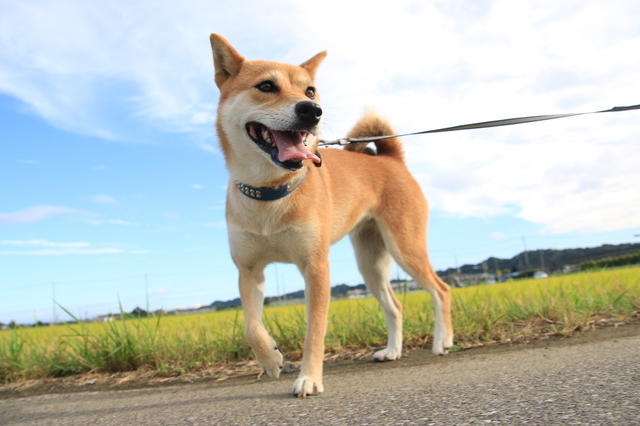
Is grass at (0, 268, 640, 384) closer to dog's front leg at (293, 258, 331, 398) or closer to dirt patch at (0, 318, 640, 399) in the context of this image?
dirt patch at (0, 318, 640, 399)

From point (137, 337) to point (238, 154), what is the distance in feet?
8.57

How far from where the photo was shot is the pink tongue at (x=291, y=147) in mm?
2936

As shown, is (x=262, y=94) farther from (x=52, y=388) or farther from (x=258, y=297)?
(x=52, y=388)

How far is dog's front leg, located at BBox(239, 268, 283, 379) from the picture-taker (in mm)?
3178

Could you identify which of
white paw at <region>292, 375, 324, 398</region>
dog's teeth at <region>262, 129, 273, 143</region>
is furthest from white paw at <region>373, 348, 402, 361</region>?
dog's teeth at <region>262, 129, 273, 143</region>

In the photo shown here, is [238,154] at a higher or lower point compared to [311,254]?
higher

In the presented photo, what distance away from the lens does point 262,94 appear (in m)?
3.19

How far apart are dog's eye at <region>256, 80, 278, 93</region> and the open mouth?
0.86 feet

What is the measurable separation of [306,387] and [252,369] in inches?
52.9

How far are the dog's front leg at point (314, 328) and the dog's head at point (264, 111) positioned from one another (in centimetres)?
79

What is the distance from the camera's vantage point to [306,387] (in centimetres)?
287

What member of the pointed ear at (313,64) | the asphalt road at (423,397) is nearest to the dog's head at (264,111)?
the pointed ear at (313,64)

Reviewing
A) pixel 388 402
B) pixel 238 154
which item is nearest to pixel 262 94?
pixel 238 154

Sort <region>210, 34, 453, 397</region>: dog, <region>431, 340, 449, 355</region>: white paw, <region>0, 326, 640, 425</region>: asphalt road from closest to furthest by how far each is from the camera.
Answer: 1. <region>0, 326, 640, 425</region>: asphalt road
2. <region>210, 34, 453, 397</region>: dog
3. <region>431, 340, 449, 355</region>: white paw
